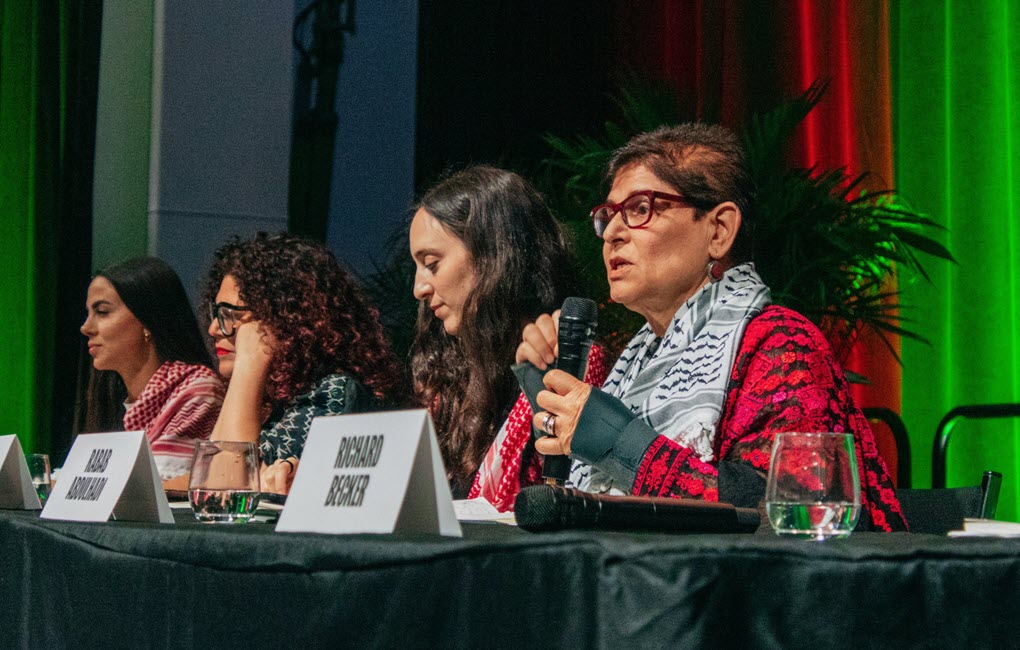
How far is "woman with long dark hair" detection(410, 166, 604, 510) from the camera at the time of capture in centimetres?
222

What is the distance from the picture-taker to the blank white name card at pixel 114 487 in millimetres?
1139

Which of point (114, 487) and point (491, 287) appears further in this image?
point (491, 287)

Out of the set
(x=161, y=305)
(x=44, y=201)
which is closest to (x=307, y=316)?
(x=161, y=305)

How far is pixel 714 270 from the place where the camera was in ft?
5.81

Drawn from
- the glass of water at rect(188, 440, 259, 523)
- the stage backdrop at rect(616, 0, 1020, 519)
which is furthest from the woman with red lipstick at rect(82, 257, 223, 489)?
the glass of water at rect(188, 440, 259, 523)

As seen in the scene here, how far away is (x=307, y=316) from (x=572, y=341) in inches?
50.7

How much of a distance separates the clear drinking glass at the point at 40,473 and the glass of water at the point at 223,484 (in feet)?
1.76

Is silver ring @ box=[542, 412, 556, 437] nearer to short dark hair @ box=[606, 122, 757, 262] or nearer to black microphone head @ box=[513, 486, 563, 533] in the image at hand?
short dark hair @ box=[606, 122, 757, 262]

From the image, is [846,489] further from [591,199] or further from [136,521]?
[591,199]

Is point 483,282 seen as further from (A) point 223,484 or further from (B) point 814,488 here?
(B) point 814,488

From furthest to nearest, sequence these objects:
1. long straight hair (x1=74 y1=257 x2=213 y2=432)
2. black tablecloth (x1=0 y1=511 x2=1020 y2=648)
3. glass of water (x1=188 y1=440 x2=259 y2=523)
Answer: long straight hair (x1=74 y1=257 x2=213 y2=432)
glass of water (x1=188 y1=440 x2=259 y2=523)
black tablecloth (x1=0 y1=511 x2=1020 y2=648)

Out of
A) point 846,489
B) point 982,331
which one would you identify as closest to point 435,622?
point 846,489

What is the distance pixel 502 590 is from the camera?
0.65m

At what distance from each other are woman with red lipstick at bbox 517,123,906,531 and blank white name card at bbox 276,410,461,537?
0.53m
